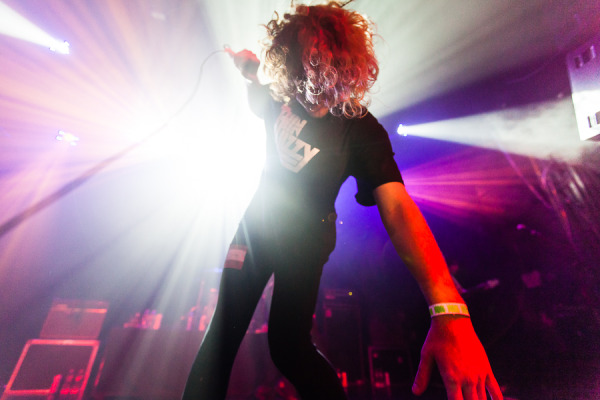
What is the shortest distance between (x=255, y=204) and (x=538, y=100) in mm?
4940

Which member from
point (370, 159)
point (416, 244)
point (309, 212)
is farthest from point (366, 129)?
point (416, 244)

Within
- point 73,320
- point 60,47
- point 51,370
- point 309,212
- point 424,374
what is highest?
point 60,47

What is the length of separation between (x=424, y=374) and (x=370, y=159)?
0.69 meters

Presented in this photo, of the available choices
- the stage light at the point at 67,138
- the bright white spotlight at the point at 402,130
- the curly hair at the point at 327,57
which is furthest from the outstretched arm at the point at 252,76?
the bright white spotlight at the point at 402,130

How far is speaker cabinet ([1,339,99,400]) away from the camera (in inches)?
103

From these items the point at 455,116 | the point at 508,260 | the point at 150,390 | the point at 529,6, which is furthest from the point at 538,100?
the point at 150,390

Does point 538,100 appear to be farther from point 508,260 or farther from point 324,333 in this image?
point 324,333

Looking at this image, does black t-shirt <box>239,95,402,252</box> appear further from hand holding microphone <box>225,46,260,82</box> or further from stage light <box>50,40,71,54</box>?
stage light <box>50,40,71,54</box>

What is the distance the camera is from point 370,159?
97 cm

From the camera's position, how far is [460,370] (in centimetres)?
54

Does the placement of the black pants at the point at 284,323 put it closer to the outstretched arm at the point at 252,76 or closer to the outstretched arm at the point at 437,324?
the outstretched arm at the point at 437,324

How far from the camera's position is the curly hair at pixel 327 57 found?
1.13 meters

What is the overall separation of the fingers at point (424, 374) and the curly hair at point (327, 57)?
0.94 m

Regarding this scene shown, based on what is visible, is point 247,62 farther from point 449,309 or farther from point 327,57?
point 449,309
